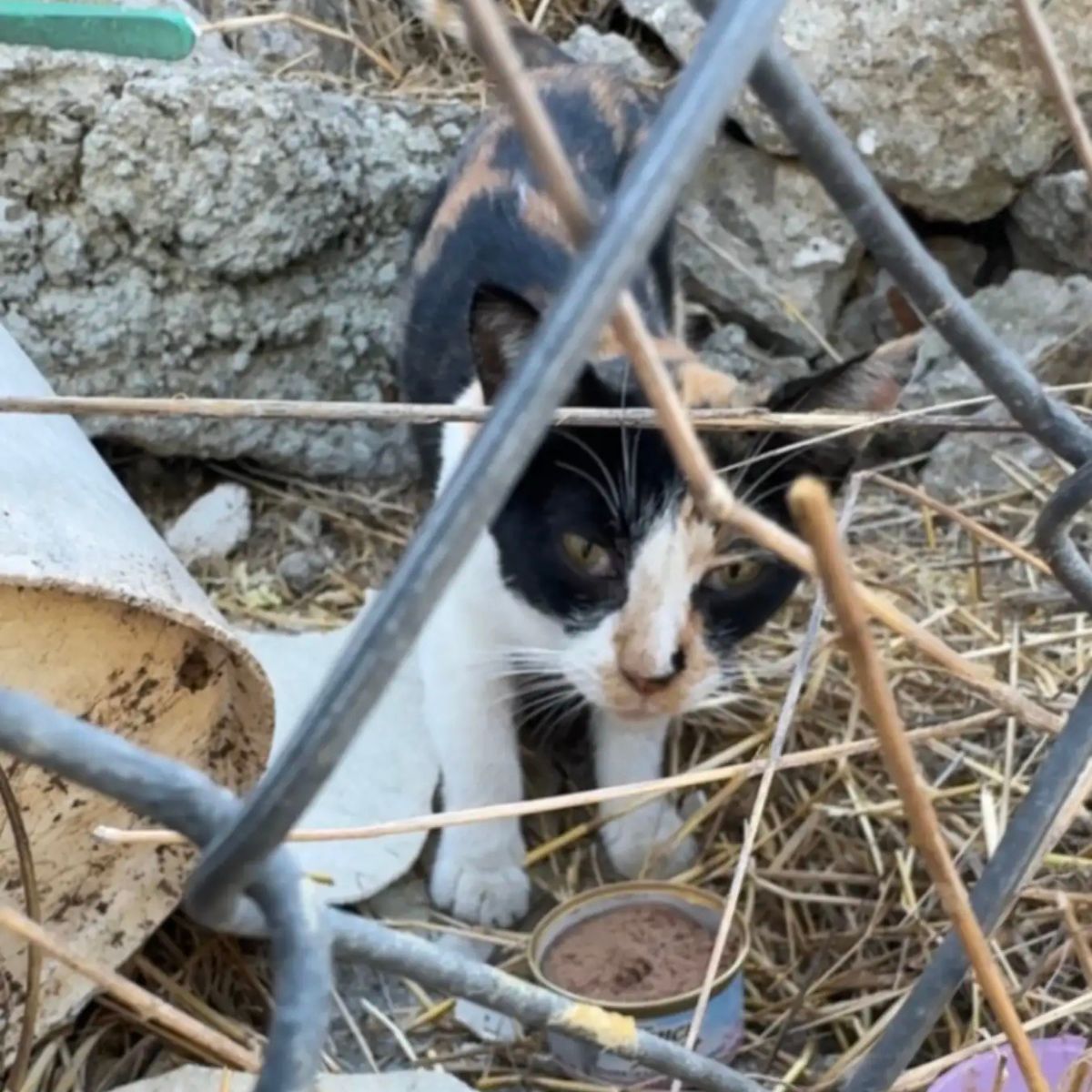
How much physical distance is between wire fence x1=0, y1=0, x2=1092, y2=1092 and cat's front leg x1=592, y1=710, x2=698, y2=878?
39.8 inches

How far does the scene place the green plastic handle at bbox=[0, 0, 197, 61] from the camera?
0.92 metres

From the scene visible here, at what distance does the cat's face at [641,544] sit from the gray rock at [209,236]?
611 millimetres

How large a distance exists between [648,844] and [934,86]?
1073 mm

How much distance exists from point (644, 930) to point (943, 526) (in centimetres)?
85

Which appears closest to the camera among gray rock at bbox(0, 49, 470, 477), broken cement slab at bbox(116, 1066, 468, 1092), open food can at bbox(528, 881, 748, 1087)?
broken cement slab at bbox(116, 1066, 468, 1092)

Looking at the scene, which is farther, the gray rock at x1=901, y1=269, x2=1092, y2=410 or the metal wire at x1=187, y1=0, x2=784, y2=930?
the gray rock at x1=901, y1=269, x2=1092, y2=410

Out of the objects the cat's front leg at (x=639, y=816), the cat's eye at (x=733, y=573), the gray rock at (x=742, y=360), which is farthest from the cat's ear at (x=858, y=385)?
the gray rock at (x=742, y=360)

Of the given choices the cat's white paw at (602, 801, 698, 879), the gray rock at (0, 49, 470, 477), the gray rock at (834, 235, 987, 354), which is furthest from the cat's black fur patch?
the gray rock at (834, 235, 987, 354)

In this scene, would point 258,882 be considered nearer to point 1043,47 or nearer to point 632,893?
point 1043,47

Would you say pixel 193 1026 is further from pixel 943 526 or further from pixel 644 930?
pixel 943 526

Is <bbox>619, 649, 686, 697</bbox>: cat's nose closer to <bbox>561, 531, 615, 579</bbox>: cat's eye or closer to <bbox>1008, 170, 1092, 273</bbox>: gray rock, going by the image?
<bbox>561, 531, 615, 579</bbox>: cat's eye

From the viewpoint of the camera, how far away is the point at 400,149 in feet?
6.38

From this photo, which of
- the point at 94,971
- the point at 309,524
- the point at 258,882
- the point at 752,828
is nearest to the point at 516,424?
the point at 258,882

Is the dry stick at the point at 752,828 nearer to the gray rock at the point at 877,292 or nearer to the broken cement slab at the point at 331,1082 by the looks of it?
the broken cement slab at the point at 331,1082
